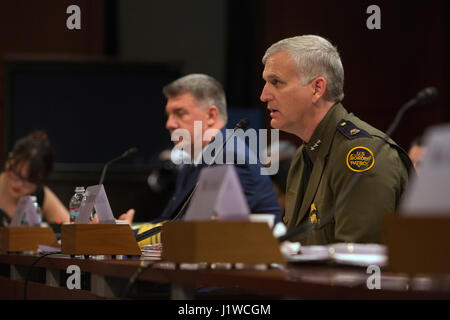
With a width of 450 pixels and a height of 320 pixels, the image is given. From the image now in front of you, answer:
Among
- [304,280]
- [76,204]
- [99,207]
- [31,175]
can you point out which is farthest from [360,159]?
[31,175]

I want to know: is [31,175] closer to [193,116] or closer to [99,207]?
[193,116]

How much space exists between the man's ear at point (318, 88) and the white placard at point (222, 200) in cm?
96

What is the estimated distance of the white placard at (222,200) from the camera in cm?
153

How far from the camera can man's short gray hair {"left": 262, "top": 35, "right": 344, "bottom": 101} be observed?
8.05 ft

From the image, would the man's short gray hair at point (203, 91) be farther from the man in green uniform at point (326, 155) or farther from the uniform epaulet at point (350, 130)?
the uniform epaulet at point (350, 130)

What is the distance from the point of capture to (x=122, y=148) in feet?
19.0

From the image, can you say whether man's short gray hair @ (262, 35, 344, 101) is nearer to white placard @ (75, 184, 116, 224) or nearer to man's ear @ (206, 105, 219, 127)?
white placard @ (75, 184, 116, 224)

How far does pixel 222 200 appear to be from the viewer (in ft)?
5.08

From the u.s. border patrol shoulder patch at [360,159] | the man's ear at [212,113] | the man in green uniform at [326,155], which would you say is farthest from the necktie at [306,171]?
the man's ear at [212,113]


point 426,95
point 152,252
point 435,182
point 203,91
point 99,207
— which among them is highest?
point 203,91

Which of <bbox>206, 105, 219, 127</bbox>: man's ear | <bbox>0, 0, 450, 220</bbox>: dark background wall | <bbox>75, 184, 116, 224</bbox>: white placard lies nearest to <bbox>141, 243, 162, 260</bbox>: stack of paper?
<bbox>75, 184, 116, 224</bbox>: white placard

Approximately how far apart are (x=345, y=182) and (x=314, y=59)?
19.8 inches

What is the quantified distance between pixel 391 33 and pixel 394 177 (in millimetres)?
3849

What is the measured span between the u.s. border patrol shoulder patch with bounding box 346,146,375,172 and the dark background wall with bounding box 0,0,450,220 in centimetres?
345
